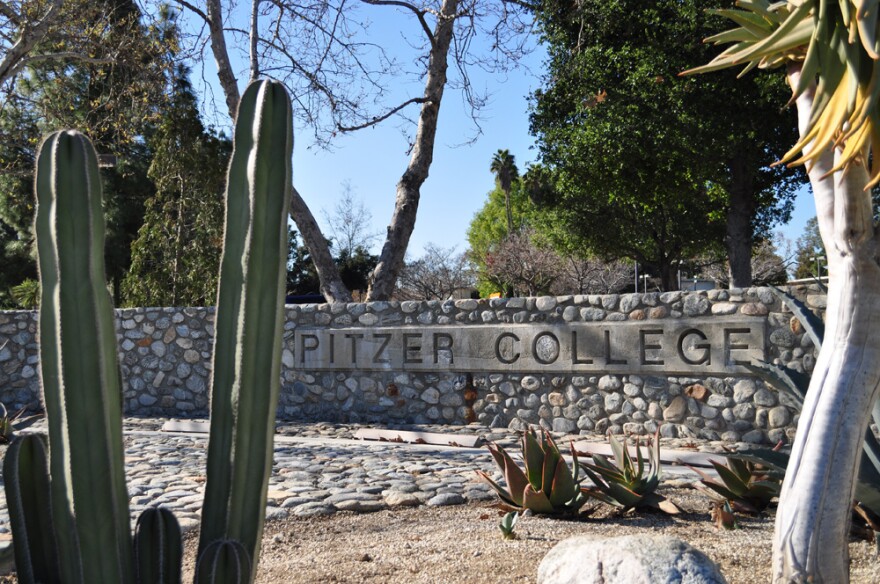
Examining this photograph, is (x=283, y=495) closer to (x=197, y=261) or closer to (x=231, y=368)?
(x=231, y=368)

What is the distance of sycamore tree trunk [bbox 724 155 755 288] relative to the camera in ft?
55.9

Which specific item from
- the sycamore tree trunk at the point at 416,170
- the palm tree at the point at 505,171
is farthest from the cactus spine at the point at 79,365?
the palm tree at the point at 505,171

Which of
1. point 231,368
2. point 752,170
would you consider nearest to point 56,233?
point 231,368

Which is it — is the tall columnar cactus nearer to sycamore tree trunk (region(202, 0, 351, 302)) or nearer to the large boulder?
the large boulder

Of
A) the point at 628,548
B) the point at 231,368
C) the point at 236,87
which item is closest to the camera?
the point at 231,368

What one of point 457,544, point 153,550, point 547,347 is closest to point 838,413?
point 457,544

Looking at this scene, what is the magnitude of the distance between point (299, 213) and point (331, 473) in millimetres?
6860

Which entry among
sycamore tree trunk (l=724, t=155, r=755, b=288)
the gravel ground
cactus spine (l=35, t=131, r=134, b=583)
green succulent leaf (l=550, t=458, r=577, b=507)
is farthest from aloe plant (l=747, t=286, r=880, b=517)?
sycamore tree trunk (l=724, t=155, r=755, b=288)

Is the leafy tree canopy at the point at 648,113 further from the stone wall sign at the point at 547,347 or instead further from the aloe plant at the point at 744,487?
the aloe plant at the point at 744,487

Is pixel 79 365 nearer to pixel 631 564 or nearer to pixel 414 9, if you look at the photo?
pixel 631 564

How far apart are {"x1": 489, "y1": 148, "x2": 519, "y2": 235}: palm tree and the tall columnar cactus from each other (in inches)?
1724

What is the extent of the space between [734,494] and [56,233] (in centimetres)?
381

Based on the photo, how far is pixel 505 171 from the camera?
46.7 m

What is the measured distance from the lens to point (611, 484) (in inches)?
175
